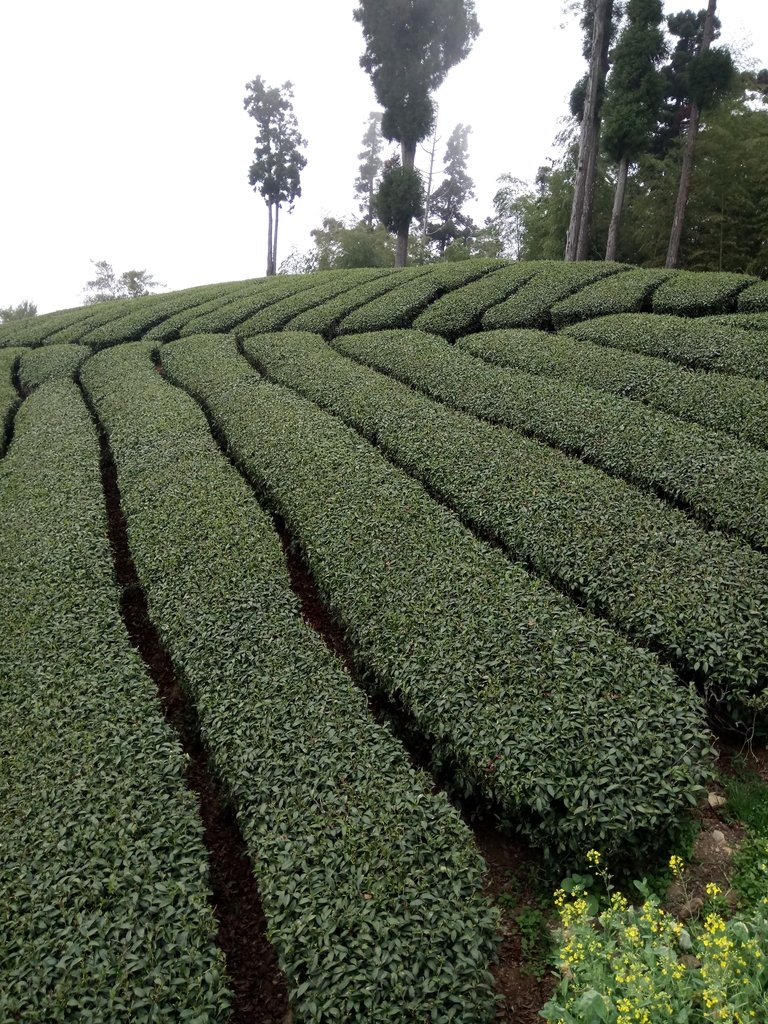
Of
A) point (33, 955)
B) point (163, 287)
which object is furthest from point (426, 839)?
point (163, 287)

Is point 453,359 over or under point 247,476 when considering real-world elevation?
over

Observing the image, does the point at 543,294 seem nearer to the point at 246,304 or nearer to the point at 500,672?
the point at 246,304

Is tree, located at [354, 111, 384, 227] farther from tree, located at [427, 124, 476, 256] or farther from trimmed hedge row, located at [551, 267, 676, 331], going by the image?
trimmed hedge row, located at [551, 267, 676, 331]

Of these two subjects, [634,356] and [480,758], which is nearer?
[480,758]

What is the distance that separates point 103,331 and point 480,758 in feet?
58.7

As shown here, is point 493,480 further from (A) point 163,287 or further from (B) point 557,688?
(A) point 163,287

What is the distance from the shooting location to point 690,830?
15.0 ft

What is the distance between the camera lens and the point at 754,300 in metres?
13.1

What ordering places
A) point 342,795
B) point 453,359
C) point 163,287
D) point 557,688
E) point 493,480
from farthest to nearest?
point 163,287 < point 453,359 < point 493,480 < point 557,688 < point 342,795

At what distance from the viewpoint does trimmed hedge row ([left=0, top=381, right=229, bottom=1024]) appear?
3625 mm

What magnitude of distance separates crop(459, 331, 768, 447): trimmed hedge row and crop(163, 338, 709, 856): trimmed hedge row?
13.4 ft

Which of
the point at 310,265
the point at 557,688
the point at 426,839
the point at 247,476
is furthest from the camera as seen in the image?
the point at 310,265

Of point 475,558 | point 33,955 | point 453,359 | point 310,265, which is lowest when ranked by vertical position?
point 33,955

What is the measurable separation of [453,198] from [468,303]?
35.1 metres
